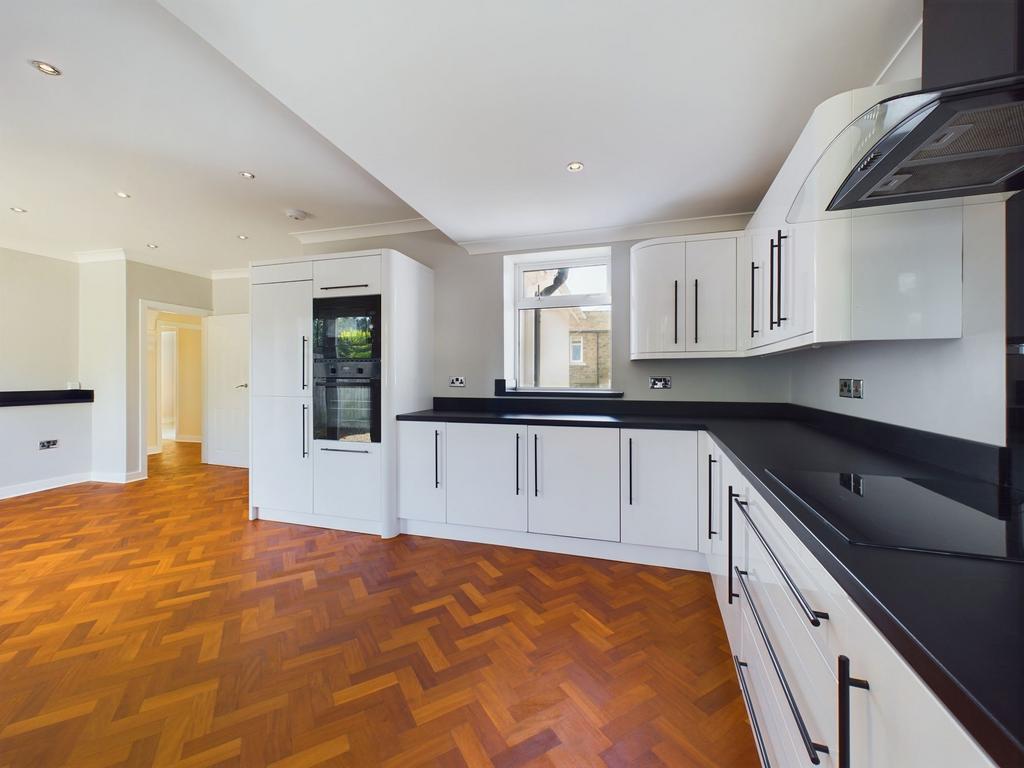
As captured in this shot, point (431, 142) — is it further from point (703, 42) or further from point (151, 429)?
point (151, 429)

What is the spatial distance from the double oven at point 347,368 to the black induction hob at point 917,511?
2.59m

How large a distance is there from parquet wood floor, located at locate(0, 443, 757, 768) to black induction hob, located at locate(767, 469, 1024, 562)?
925mm

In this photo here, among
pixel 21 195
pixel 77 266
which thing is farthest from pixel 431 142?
pixel 77 266

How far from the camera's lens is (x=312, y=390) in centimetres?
327

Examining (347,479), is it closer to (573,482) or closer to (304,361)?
(304,361)

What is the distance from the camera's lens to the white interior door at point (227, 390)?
546 centimetres

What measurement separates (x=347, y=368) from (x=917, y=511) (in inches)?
122

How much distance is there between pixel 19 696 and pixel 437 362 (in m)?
2.77

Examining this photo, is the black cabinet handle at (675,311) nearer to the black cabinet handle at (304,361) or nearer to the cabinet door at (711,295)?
the cabinet door at (711,295)

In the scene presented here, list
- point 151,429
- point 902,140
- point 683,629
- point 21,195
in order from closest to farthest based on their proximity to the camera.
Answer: point 902,140 < point 683,629 < point 21,195 < point 151,429

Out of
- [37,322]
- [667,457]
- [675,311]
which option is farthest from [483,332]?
[37,322]

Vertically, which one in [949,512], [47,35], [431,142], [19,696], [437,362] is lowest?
[19,696]

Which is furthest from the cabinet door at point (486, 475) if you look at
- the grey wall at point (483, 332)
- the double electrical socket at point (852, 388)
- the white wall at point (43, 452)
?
the white wall at point (43, 452)

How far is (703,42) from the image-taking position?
4.76 feet
